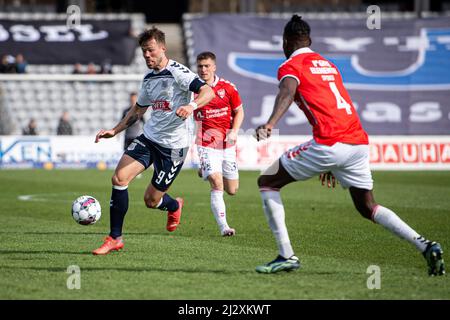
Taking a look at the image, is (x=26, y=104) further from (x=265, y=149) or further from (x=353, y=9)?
(x=353, y=9)

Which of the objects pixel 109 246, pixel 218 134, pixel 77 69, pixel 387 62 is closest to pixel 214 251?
pixel 109 246

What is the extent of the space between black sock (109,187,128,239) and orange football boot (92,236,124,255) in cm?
6

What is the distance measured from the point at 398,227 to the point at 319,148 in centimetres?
104

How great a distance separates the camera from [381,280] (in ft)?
24.5

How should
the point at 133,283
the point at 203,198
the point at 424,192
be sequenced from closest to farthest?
the point at 133,283, the point at 203,198, the point at 424,192

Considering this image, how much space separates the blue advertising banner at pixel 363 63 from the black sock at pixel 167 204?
57.8ft

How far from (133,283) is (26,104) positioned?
73.0 feet

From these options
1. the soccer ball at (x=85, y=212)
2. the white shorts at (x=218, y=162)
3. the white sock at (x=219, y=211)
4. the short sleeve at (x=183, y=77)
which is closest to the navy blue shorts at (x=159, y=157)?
the short sleeve at (x=183, y=77)

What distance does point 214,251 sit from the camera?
947cm

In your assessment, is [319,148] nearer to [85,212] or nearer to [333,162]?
[333,162]

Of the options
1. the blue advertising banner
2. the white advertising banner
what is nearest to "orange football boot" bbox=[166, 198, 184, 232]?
the white advertising banner

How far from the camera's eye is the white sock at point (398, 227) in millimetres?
7625

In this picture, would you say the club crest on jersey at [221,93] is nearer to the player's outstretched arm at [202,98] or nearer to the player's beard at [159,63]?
the player's beard at [159,63]
